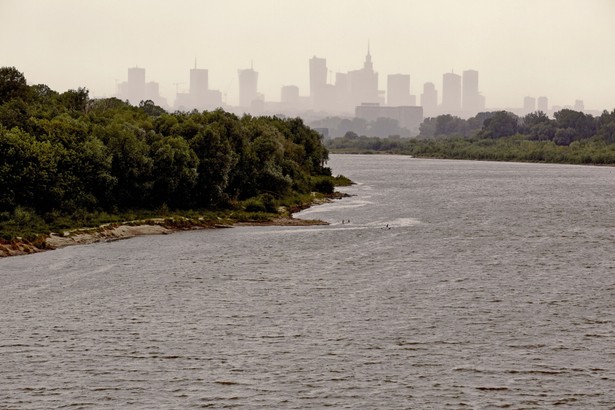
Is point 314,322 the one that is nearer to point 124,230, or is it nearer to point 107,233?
point 107,233

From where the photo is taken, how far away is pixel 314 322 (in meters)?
51.6

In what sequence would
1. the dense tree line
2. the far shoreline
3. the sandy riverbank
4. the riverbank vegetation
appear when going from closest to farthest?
the sandy riverbank, the far shoreline, the riverbank vegetation, the dense tree line

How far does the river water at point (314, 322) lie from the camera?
3862 cm

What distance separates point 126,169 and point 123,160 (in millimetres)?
1097

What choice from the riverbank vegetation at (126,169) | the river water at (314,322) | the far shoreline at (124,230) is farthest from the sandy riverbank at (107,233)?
the river water at (314,322)

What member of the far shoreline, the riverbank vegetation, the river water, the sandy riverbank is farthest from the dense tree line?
the river water

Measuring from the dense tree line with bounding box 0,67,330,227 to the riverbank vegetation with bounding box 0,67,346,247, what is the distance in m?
0.11

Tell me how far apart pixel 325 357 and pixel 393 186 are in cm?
13691

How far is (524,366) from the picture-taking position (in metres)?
42.3

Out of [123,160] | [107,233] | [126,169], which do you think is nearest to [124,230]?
[107,233]

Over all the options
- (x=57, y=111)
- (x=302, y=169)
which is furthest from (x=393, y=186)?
(x=57, y=111)

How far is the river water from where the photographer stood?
38.6 metres

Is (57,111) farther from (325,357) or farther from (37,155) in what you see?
(325,357)

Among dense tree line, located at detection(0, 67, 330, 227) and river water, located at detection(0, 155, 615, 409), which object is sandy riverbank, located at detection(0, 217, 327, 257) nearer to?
river water, located at detection(0, 155, 615, 409)
